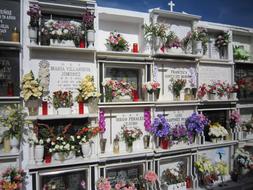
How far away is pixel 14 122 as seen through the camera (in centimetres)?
321

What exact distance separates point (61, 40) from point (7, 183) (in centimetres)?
234

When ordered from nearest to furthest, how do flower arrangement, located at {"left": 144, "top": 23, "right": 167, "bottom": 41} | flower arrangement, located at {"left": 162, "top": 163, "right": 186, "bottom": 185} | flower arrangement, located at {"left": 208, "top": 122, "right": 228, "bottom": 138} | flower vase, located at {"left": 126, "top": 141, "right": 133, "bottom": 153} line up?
1. flower vase, located at {"left": 126, "top": 141, "right": 133, "bottom": 153}
2. flower arrangement, located at {"left": 144, "top": 23, "right": 167, "bottom": 41}
3. flower arrangement, located at {"left": 162, "top": 163, "right": 186, "bottom": 185}
4. flower arrangement, located at {"left": 208, "top": 122, "right": 228, "bottom": 138}

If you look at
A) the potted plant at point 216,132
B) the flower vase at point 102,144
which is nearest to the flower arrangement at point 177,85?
the potted plant at point 216,132

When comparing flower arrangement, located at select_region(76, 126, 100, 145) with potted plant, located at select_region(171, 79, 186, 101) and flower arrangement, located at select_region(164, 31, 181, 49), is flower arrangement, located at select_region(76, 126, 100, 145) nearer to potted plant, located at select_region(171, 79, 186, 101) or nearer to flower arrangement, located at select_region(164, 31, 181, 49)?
potted plant, located at select_region(171, 79, 186, 101)

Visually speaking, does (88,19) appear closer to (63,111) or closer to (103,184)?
(63,111)

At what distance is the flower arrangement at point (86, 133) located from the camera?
359 cm

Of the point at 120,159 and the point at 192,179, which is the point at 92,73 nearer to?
the point at 120,159

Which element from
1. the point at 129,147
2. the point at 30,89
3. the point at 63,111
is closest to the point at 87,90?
the point at 63,111

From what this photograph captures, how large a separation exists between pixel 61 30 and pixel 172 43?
219 cm

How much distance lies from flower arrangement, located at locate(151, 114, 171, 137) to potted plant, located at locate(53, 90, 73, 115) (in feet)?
5.24

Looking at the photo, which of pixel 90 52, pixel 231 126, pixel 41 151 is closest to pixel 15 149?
pixel 41 151

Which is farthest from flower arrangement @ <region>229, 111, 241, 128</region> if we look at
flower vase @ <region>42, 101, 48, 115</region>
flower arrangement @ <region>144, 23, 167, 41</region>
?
flower vase @ <region>42, 101, 48, 115</region>

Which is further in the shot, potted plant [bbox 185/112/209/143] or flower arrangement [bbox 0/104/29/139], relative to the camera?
potted plant [bbox 185/112/209/143]

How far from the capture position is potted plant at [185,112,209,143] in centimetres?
434
